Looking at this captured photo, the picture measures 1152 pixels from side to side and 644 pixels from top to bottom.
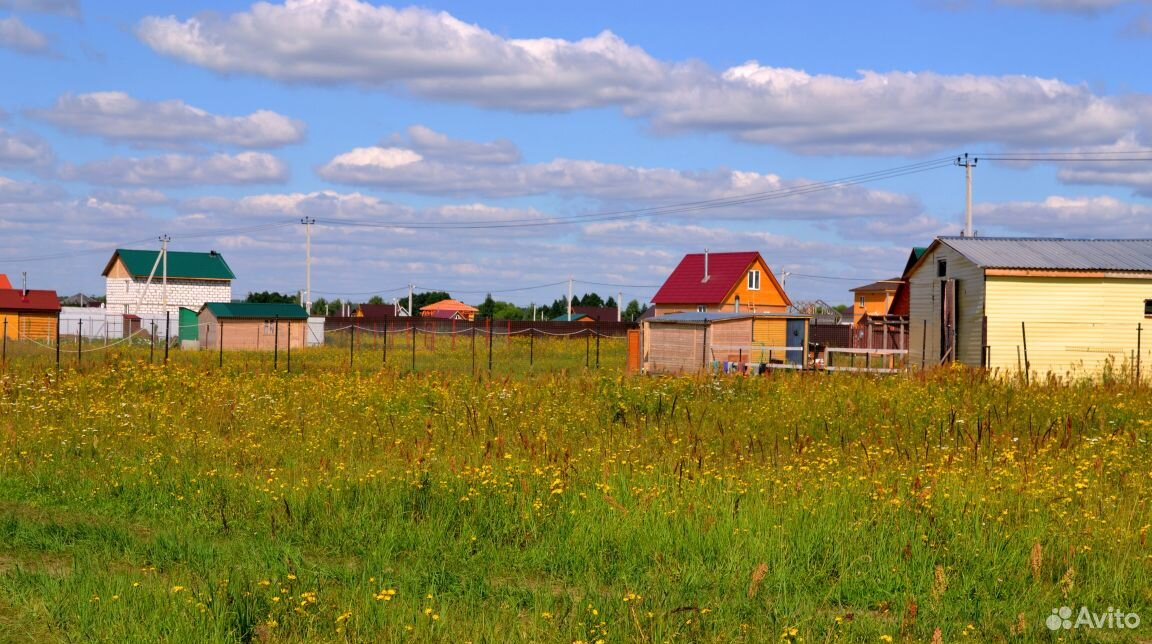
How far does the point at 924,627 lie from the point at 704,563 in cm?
155

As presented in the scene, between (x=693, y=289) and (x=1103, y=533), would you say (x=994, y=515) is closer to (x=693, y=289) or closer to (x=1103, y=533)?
(x=1103, y=533)

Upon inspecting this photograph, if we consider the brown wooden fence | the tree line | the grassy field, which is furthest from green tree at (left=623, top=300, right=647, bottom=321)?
the grassy field

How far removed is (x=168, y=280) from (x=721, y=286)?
45.2m

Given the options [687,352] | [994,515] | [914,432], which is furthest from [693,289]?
[994,515]

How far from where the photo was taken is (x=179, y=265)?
277ft

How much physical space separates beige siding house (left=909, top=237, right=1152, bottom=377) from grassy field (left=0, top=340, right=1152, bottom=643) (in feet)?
56.2

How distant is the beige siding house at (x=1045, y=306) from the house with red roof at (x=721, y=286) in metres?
37.6

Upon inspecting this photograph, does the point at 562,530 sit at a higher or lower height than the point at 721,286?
lower

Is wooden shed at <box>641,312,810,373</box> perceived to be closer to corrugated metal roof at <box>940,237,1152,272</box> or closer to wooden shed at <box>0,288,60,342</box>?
corrugated metal roof at <box>940,237,1152,272</box>

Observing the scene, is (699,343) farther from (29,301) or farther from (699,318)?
(29,301)

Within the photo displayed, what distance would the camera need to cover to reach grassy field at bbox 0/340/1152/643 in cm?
583

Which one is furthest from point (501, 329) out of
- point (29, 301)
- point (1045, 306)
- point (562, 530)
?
point (562, 530)

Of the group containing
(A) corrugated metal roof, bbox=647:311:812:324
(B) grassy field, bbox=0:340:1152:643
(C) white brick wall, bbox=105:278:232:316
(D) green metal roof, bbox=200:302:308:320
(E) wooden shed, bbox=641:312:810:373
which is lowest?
(B) grassy field, bbox=0:340:1152:643

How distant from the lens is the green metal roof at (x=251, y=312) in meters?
55.5
